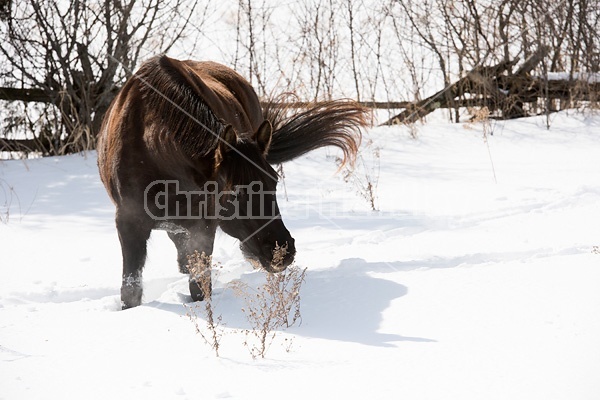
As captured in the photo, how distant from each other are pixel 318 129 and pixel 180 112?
4.26 ft

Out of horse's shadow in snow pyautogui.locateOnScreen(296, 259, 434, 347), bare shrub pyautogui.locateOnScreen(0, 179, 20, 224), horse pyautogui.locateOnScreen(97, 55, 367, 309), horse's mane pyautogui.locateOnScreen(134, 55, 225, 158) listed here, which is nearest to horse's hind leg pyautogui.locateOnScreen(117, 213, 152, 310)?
horse pyautogui.locateOnScreen(97, 55, 367, 309)

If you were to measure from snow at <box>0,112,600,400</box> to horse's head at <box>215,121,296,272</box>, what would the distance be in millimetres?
343

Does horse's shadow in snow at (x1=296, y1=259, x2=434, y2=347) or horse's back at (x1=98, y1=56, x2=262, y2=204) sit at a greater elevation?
horse's back at (x1=98, y1=56, x2=262, y2=204)

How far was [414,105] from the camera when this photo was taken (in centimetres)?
952

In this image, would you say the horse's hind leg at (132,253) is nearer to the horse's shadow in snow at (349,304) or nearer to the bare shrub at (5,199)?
the horse's shadow in snow at (349,304)

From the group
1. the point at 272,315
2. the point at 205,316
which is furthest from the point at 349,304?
the point at 205,316

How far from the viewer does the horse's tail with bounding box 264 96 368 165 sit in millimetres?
4297

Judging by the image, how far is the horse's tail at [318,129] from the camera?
14.1 feet

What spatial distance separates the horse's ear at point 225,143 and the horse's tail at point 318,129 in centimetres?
110

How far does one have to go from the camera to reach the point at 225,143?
10.3 ft

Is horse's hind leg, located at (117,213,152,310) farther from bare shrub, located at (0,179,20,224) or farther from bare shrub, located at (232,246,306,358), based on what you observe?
bare shrub, located at (0,179,20,224)

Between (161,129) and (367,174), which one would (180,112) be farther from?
(367,174)

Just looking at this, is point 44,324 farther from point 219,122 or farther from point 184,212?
point 219,122

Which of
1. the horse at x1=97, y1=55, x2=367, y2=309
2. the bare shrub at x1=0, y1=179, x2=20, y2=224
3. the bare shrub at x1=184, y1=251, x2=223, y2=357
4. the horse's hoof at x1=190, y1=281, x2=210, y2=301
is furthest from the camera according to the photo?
the bare shrub at x1=0, y1=179, x2=20, y2=224
